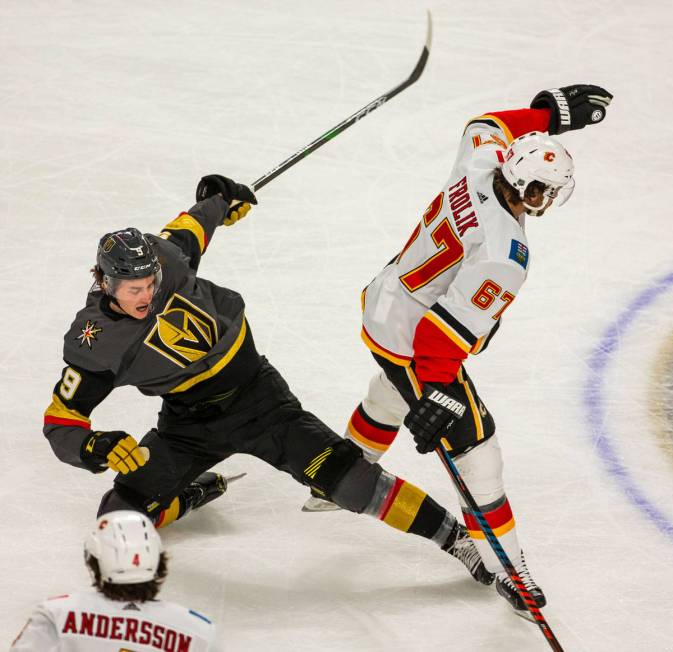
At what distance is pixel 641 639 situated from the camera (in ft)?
11.0

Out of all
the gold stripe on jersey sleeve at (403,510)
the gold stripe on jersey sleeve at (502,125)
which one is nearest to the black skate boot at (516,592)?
the gold stripe on jersey sleeve at (403,510)

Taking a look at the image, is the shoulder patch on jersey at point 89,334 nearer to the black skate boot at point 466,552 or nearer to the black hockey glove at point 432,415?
the black hockey glove at point 432,415

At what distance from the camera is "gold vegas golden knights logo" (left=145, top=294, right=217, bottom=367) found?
11.3 feet

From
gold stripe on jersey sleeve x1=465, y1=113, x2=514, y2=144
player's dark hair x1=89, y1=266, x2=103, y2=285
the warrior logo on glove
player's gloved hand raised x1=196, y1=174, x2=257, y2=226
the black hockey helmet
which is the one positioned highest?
gold stripe on jersey sleeve x1=465, y1=113, x2=514, y2=144

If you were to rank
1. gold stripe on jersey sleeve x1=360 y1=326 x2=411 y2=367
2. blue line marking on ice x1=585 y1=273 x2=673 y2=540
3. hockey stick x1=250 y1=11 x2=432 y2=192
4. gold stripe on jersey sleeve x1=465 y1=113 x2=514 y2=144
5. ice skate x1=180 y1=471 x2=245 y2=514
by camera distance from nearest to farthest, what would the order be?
gold stripe on jersey sleeve x1=360 y1=326 x2=411 y2=367 → gold stripe on jersey sleeve x1=465 y1=113 x2=514 y2=144 → ice skate x1=180 y1=471 x2=245 y2=514 → blue line marking on ice x1=585 y1=273 x2=673 y2=540 → hockey stick x1=250 y1=11 x2=432 y2=192

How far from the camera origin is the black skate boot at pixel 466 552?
3.56m

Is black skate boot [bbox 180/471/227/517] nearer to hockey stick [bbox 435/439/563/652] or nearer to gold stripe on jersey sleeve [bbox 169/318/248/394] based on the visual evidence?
gold stripe on jersey sleeve [bbox 169/318/248/394]

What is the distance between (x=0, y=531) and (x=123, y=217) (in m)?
2.12

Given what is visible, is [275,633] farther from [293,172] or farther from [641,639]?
[293,172]

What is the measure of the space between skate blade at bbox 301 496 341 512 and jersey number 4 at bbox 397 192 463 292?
83 centimetres

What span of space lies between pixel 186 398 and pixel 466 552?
975 mm

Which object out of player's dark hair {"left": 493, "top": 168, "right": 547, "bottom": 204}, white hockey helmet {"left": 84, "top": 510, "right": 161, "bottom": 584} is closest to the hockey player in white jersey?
white hockey helmet {"left": 84, "top": 510, "right": 161, "bottom": 584}

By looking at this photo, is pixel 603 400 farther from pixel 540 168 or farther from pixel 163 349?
pixel 163 349

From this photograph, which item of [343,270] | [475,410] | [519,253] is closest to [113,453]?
[475,410]
